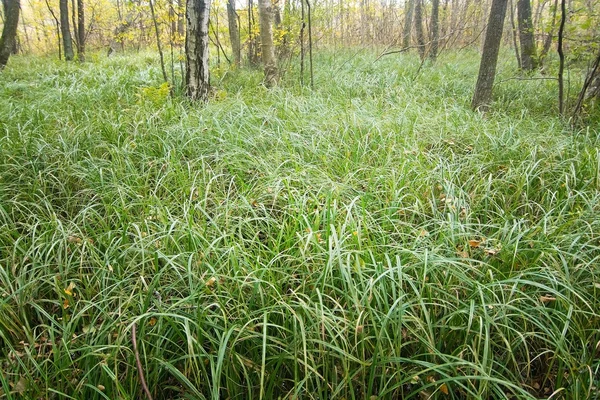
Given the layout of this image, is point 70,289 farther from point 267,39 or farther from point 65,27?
point 65,27

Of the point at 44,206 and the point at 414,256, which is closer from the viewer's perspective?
the point at 414,256

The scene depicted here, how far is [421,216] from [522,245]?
52 cm

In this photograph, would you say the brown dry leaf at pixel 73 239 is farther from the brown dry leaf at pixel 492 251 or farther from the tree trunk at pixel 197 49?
the tree trunk at pixel 197 49

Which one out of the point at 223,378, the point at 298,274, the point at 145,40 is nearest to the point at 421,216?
the point at 298,274

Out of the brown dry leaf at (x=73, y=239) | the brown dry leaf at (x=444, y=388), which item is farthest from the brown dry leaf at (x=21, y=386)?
the brown dry leaf at (x=444, y=388)

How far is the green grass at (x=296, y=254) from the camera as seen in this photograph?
1257 millimetres

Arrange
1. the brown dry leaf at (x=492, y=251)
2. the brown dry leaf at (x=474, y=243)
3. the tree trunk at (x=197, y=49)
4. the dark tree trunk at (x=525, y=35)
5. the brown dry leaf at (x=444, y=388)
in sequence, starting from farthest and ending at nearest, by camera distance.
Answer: the dark tree trunk at (x=525, y=35)
the tree trunk at (x=197, y=49)
the brown dry leaf at (x=474, y=243)
the brown dry leaf at (x=492, y=251)
the brown dry leaf at (x=444, y=388)

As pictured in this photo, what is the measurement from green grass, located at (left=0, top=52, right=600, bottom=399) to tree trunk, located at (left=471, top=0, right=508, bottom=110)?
38.0 inches

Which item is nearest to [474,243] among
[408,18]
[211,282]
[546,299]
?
Answer: [546,299]

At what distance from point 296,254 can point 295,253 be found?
0.04 feet

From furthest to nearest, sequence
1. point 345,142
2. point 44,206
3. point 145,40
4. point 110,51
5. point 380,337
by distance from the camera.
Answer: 1. point 145,40
2. point 110,51
3. point 345,142
4. point 44,206
5. point 380,337

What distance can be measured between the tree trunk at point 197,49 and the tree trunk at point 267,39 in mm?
1159

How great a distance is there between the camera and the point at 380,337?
3.98 ft

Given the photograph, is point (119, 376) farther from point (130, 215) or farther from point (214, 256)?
point (130, 215)
